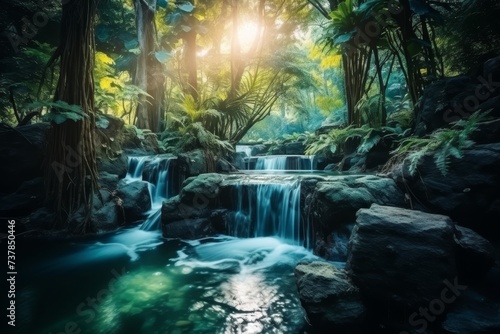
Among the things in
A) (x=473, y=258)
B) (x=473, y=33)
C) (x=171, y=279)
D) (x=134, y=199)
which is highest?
(x=473, y=33)

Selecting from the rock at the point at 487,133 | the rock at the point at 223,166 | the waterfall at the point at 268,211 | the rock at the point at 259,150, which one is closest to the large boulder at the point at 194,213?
the waterfall at the point at 268,211

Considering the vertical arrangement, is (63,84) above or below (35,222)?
above

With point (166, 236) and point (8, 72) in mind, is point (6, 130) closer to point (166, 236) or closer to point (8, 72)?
point (8, 72)

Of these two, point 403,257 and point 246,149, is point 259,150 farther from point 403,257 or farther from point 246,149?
point 403,257

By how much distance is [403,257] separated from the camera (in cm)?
254

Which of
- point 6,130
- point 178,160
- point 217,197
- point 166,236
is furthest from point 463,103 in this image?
point 6,130

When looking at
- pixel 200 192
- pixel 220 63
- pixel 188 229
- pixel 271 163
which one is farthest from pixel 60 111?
pixel 220 63

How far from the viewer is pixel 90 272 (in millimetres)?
4086

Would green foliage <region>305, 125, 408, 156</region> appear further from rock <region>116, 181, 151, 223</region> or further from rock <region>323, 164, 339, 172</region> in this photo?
rock <region>116, 181, 151, 223</region>

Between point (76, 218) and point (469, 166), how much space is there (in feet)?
23.4

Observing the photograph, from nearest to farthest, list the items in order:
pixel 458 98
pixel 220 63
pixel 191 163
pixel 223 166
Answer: pixel 458 98
pixel 191 163
pixel 223 166
pixel 220 63

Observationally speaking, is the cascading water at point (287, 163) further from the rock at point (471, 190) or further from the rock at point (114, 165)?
the rock at point (471, 190)

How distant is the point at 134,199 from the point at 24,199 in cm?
233

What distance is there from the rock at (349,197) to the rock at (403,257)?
1.25 meters
